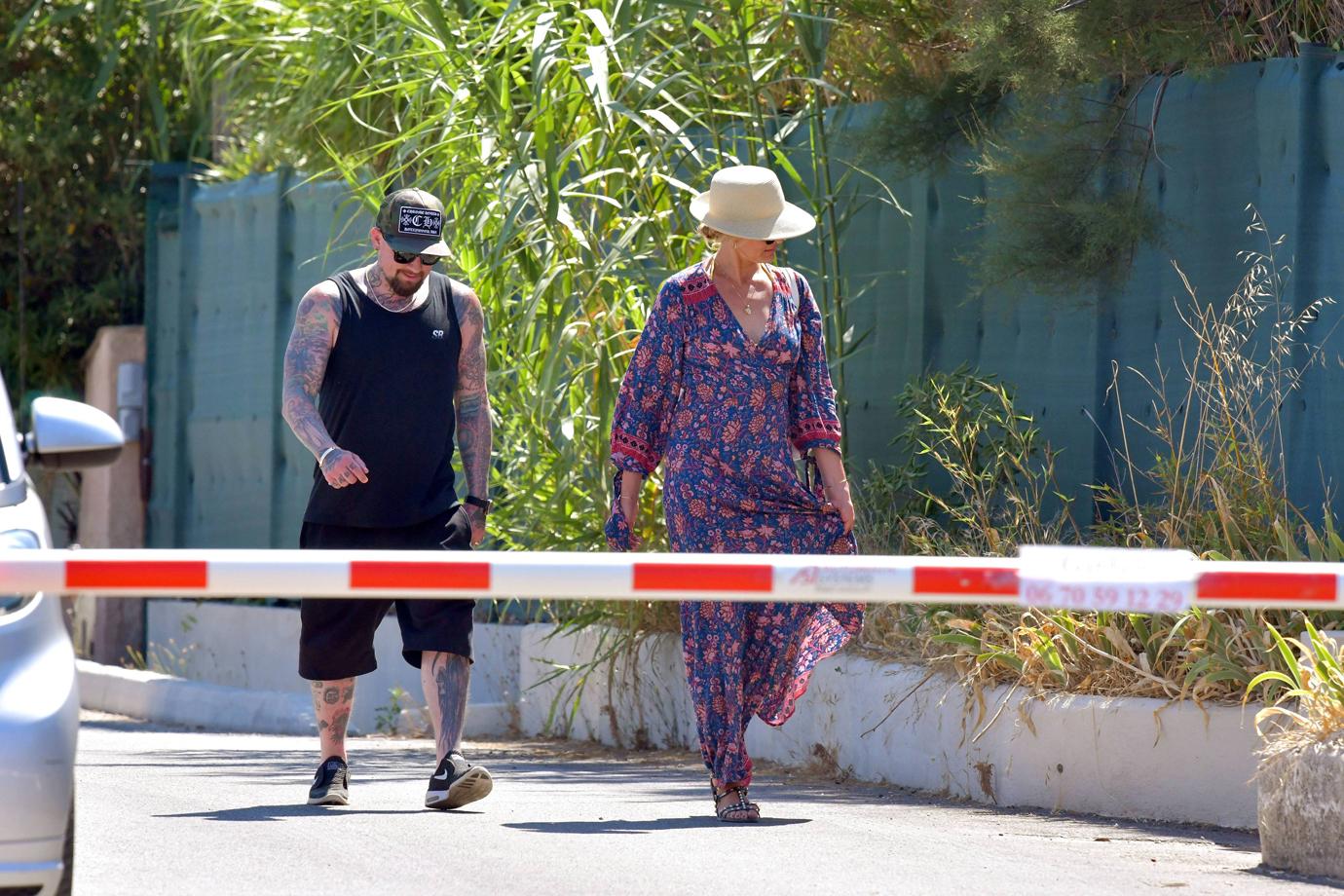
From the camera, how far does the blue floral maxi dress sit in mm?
5934

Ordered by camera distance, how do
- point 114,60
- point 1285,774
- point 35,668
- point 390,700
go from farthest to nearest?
point 114,60 → point 390,700 → point 1285,774 → point 35,668

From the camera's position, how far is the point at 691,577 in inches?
155

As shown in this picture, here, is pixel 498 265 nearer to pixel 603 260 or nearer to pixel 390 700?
pixel 603 260

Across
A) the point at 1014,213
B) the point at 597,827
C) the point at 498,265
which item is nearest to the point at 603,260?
the point at 498,265

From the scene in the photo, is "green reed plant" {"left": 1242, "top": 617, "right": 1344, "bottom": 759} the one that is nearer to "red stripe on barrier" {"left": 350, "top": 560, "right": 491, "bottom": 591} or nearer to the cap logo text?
"red stripe on barrier" {"left": 350, "top": 560, "right": 491, "bottom": 591}

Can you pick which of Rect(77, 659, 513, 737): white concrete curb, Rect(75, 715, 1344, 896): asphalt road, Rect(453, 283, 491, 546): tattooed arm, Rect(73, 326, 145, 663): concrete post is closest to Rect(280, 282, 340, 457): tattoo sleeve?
Rect(453, 283, 491, 546): tattooed arm

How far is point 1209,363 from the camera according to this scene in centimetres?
700

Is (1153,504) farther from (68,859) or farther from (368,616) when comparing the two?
(68,859)

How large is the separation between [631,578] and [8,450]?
1412 mm

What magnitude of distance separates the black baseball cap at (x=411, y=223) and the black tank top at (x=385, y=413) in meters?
0.19

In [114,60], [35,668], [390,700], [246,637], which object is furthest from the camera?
[114,60]

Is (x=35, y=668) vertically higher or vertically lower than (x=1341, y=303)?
lower

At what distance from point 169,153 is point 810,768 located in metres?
8.37

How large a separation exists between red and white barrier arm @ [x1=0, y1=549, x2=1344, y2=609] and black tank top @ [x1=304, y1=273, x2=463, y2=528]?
6.33 ft
